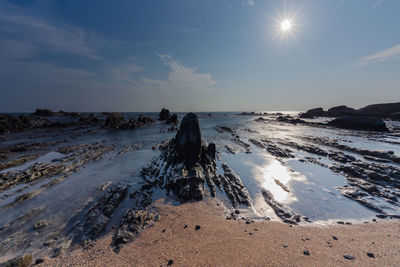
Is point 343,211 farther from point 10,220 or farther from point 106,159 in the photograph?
point 106,159

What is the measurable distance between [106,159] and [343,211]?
2170cm

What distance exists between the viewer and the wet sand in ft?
15.6

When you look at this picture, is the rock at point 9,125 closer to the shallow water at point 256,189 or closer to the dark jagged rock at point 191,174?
the shallow water at point 256,189

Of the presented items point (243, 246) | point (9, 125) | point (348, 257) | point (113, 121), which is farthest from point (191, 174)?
point (9, 125)

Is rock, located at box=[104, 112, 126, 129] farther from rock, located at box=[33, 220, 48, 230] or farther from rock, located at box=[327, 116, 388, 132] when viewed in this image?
rock, located at box=[327, 116, 388, 132]

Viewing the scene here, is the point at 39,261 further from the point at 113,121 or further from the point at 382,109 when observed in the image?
the point at 382,109

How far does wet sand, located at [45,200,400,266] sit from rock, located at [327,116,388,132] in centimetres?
5157

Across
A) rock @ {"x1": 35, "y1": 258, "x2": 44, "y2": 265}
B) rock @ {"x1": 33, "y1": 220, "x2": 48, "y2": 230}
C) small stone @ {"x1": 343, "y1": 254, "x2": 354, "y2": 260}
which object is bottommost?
rock @ {"x1": 33, "y1": 220, "x2": 48, "y2": 230}

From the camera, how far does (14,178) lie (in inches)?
453

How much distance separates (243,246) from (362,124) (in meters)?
61.8

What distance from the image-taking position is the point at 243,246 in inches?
210

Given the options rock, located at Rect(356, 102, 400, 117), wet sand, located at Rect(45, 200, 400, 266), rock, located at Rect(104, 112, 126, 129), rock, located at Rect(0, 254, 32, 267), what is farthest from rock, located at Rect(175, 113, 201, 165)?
rock, located at Rect(356, 102, 400, 117)

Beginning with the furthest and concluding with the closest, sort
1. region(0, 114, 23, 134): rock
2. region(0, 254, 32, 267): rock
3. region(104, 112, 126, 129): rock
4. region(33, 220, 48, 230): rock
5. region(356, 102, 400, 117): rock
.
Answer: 1. region(356, 102, 400, 117): rock
2. region(104, 112, 126, 129): rock
3. region(0, 114, 23, 134): rock
4. region(33, 220, 48, 230): rock
5. region(0, 254, 32, 267): rock

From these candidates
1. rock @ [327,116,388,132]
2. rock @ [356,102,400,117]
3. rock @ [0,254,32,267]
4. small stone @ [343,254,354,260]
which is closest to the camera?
rock @ [0,254,32,267]
